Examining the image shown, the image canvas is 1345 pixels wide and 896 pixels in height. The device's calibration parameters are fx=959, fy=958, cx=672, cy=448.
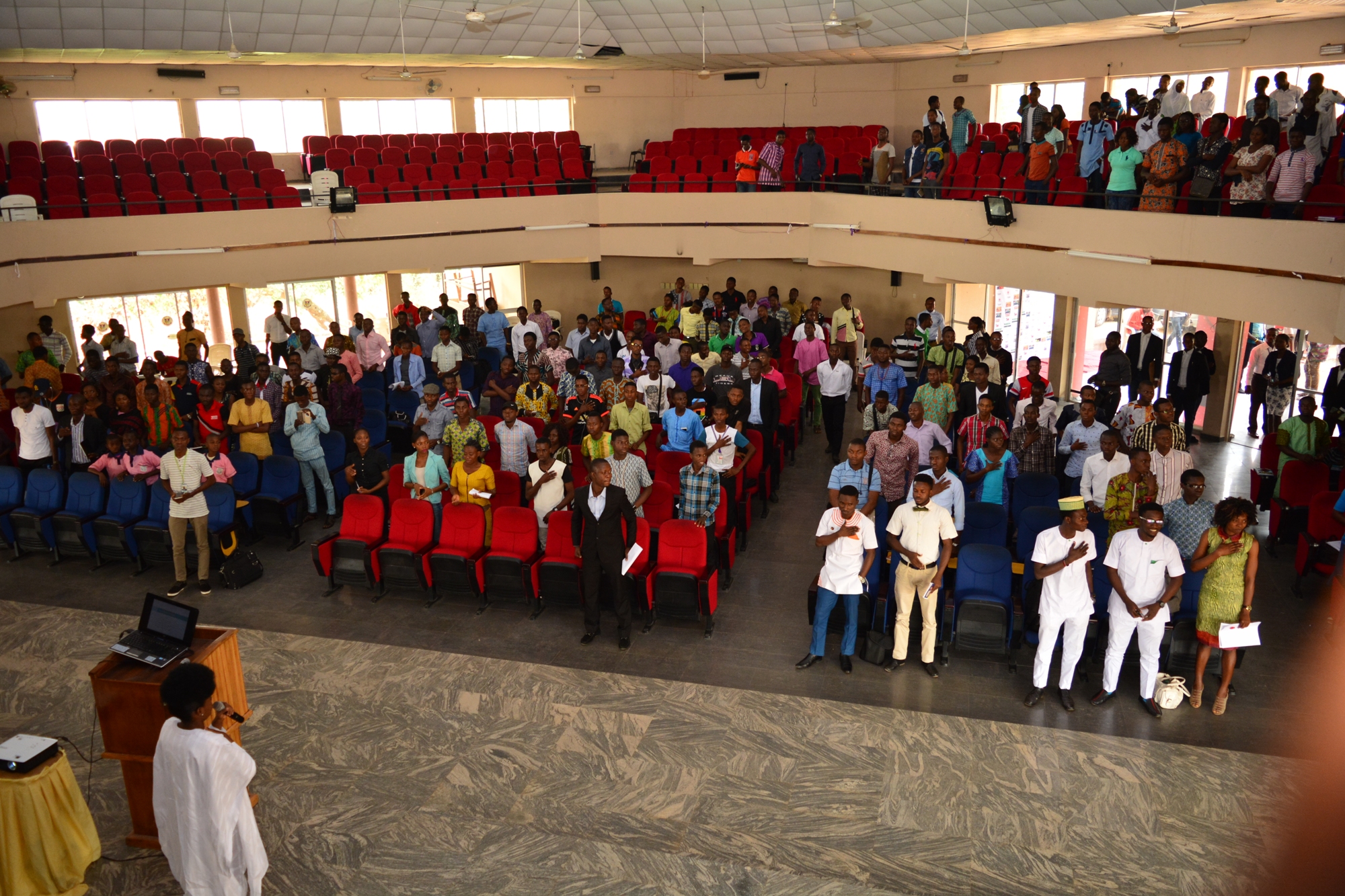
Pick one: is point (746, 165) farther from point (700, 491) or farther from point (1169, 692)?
point (1169, 692)

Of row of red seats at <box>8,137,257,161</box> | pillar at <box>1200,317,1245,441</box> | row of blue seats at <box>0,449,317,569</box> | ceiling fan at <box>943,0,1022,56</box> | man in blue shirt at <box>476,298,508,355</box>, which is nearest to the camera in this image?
row of blue seats at <box>0,449,317,569</box>

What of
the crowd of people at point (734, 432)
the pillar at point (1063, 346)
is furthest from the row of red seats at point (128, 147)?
the pillar at point (1063, 346)

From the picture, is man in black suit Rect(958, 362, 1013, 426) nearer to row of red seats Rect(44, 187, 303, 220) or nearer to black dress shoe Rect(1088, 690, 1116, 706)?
black dress shoe Rect(1088, 690, 1116, 706)

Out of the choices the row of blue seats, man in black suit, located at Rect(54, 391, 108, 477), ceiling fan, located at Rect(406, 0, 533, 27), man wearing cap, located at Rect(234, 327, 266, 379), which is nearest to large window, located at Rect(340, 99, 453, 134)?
ceiling fan, located at Rect(406, 0, 533, 27)

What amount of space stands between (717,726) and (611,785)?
929mm

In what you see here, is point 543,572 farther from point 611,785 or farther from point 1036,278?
point 1036,278

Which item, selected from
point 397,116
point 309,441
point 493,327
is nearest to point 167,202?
point 493,327

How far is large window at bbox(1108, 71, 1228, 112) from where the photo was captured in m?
14.0

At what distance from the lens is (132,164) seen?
15.3 m

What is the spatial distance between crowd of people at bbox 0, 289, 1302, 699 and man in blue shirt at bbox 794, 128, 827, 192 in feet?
10.2

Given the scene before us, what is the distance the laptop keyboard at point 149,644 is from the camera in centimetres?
545

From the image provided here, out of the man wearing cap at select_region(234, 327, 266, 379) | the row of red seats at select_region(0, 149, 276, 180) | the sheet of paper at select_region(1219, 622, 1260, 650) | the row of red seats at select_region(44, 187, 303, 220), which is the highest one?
the row of red seats at select_region(0, 149, 276, 180)

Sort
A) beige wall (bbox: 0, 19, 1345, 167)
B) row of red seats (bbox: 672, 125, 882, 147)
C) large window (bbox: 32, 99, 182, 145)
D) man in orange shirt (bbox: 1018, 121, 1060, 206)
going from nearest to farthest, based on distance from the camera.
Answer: man in orange shirt (bbox: 1018, 121, 1060, 206) → beige wall (bbox: 0, 19, 1345, 167) → large window (bbox: 32, 99, 182, 145) → row of red seats (bbox: 672, 125, 882, 147)

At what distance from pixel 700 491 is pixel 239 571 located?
4446mm
